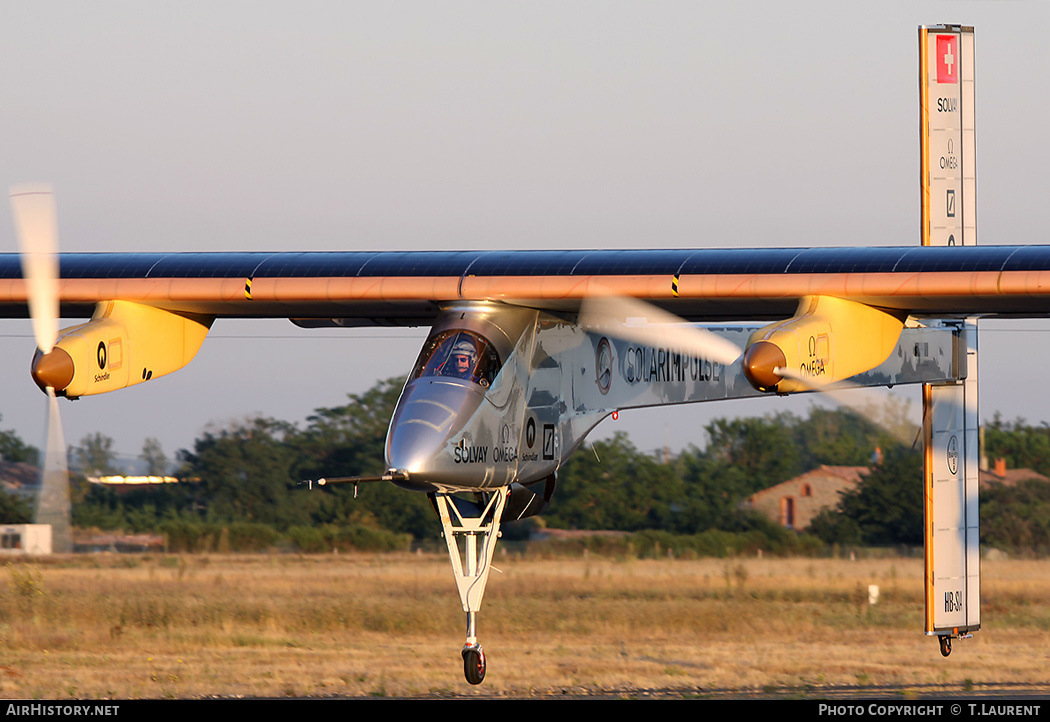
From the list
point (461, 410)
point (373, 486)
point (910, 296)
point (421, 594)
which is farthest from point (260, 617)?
point (373, 486)

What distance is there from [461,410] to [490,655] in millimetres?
12769

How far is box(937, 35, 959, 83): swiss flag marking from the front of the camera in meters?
23.5

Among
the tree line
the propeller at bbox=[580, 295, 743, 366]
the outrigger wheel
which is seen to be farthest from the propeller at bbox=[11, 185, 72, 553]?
the tree line

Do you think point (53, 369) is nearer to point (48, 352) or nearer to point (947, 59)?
point (48, 352)

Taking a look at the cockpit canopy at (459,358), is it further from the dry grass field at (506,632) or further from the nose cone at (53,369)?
the dry grass field at (506,632)

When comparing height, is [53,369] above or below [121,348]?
below

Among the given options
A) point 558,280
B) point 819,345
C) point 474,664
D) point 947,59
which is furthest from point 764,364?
point 947,59

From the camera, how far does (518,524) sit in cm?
5797

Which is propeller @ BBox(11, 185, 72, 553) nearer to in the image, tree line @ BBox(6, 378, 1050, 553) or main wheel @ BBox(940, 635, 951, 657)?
main wheel @ BBox(940, 635, 951, 657)

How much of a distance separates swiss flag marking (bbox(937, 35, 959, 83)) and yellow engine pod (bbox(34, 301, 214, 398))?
12.8m

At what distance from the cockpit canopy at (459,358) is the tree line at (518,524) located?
38984 millimetres

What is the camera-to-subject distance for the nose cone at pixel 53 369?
53.2ft

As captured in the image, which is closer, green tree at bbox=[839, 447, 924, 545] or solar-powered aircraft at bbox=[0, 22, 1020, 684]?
solar-powered aircraft at bbox=[0, 22, 1020, 684]

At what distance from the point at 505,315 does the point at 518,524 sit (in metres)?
41.5
